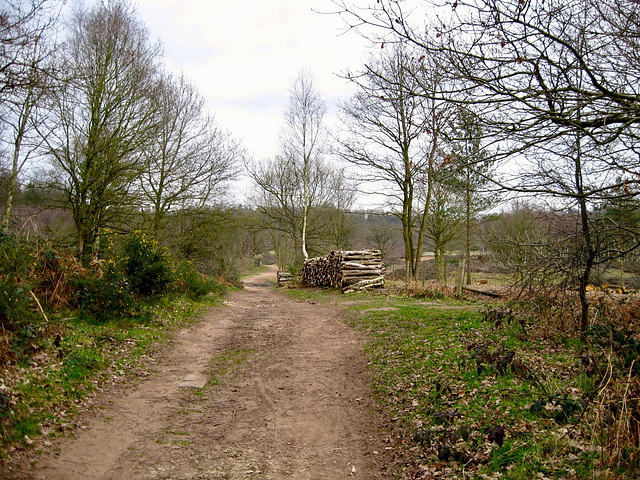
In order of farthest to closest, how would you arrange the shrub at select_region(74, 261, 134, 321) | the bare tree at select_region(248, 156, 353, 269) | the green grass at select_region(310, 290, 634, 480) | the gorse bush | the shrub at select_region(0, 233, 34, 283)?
the bare tree at select_region(248, 156, 353, 269) → the shrub at select_region(74, 261, 134, 321) → the shrub at select_region(0, 233, 34, 283) → the gorse bush → the green grass at select_region(310, 290, 634, 480)

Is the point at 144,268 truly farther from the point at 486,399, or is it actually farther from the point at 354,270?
the point at 354,270

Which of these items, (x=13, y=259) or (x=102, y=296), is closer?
(x=13, y=259)

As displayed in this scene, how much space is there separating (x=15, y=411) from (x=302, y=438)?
9.41ft

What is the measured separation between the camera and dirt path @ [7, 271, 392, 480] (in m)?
3.88

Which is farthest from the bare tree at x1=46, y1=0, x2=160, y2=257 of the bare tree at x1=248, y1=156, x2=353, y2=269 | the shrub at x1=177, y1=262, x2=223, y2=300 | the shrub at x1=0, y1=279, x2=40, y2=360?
the bare tree at x1=248, y1=156, x2=353, y2=269

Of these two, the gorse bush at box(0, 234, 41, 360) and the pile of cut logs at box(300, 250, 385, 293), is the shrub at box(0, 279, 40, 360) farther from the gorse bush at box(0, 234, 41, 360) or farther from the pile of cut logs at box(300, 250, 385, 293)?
the pile of cut logs at box(300, 250, 385, 293)

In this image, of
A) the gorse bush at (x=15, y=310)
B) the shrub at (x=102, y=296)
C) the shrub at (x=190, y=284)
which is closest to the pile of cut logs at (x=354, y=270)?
the shrub at (x=190, y=284)

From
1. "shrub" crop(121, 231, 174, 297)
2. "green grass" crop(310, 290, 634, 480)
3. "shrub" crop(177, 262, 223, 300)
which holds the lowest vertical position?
"green grass" crop(310, 290, 634, 480)

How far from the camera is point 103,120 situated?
12.4m

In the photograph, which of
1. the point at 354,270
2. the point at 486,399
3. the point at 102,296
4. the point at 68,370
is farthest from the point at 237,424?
the point at 354,270

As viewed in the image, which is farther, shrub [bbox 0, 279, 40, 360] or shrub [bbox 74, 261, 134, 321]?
shrub [bbox 74, 261, 134, 321]

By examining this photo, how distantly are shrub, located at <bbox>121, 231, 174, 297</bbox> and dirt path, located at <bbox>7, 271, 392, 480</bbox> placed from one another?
2.29 meters

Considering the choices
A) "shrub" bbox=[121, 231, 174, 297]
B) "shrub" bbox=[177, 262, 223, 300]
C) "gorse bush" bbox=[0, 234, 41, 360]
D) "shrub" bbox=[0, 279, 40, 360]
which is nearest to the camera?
"gorse bush" bbox=[0, 234, 41, 360]

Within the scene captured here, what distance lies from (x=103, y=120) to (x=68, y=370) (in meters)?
9.22
